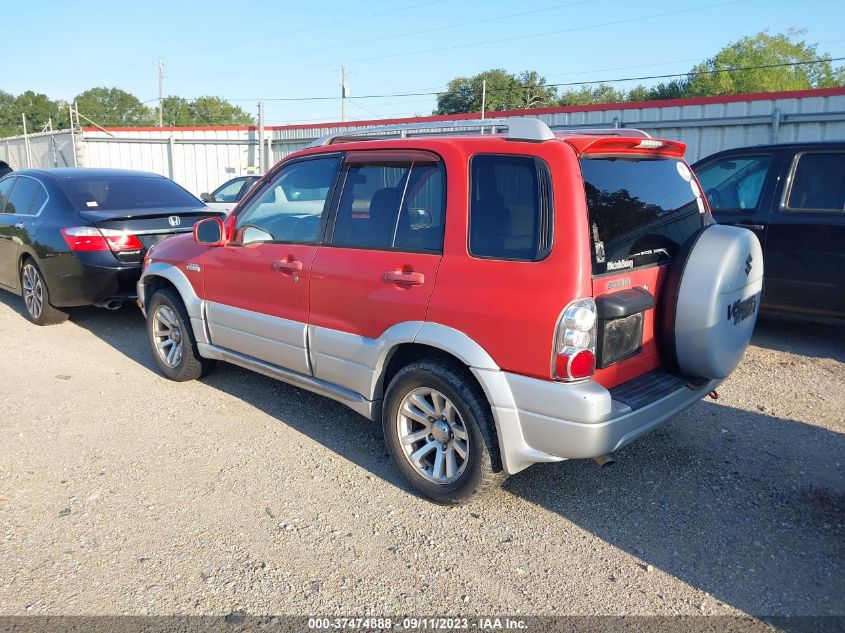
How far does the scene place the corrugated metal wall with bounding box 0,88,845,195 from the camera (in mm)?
13797

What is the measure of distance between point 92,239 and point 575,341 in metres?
5.45

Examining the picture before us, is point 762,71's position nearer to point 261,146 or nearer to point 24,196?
point 261,146

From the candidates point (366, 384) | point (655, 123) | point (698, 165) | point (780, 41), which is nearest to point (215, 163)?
point (655, 123)

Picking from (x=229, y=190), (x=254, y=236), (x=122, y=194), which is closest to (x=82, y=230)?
(x=122, y=194)

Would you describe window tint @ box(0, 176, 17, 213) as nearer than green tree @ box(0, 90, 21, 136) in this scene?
Yes

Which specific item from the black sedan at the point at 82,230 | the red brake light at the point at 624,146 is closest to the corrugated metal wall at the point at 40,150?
the black sedan at the point at 82,230

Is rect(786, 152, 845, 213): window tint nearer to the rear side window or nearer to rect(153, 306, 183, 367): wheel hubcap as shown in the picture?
the rear side window

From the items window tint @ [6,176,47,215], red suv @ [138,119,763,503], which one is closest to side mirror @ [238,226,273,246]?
red suv @ [138,119,763,503]

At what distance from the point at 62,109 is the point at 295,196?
9816 centimetres

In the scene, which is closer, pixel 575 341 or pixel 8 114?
pixel 575 341

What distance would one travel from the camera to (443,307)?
3467 mm

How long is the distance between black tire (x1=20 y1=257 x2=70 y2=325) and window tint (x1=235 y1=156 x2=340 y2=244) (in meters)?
3.64

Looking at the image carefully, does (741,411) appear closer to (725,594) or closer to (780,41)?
(725,594)

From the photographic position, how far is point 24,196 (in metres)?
7.80
